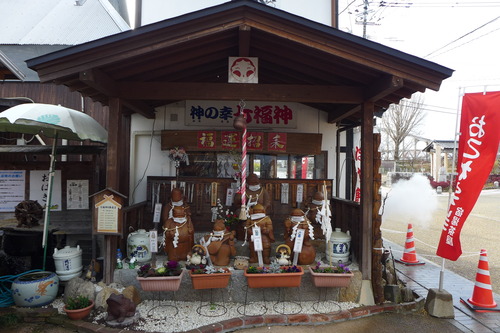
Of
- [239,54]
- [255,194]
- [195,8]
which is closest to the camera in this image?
[239,54]

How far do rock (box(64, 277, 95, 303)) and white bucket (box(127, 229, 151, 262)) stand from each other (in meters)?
0.86

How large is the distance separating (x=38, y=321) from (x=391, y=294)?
18.6 feet

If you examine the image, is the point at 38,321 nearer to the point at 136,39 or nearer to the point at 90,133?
the point at 90,133

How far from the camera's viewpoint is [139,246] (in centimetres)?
561

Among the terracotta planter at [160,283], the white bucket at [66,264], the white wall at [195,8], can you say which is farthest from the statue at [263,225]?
the white wall at [195,8]

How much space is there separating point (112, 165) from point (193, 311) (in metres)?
2.78

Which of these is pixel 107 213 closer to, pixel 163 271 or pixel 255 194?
pixel 163 271

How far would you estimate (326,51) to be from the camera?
4691 mm

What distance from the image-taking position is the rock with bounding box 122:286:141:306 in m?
4.81

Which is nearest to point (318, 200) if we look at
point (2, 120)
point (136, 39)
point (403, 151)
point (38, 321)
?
point (136, 39)

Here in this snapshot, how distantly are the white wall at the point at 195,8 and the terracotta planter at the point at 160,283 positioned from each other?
6142mm

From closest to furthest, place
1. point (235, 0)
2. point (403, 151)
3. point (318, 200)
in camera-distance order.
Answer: point (235, 0)
point (318, 200)
point (403, 151)

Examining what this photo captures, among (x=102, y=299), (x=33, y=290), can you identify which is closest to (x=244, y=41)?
(x=102, y=299)

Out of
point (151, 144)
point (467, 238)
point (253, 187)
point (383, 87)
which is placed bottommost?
point (467, 238)
